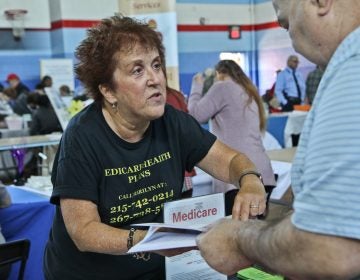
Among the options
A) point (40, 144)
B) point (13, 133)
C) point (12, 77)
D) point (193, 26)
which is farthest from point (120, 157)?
point (193, 26)

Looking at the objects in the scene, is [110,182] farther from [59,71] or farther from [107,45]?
[59,71]

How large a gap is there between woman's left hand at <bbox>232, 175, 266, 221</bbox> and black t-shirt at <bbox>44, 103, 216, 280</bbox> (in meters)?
0.21

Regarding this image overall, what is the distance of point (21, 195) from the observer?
298 cm

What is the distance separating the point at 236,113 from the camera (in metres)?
3.13

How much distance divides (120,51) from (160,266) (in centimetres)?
60

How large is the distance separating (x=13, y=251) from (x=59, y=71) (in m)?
8.42

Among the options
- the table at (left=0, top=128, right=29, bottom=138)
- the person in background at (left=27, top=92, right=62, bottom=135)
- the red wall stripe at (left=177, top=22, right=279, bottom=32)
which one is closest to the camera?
the person in background at (left=27, top=92, right=62, bottom=135)

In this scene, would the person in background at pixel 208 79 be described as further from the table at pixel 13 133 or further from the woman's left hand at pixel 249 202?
the table at pixel 13 133

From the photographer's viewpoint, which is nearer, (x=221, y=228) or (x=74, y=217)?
(x=221, y=228)

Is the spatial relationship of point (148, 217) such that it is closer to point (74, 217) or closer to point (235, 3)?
point (74, 217)

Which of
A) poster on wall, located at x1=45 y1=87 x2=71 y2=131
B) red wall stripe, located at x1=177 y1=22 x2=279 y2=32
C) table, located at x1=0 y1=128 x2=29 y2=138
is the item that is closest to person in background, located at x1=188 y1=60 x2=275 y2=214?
poster on wall, located at x1=45 y1=87 x2=71 y2=131

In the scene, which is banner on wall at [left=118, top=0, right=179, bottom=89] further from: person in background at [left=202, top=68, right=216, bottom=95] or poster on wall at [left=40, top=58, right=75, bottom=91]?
poster on wall at [left=40, top=58, right=75, bottom=91]

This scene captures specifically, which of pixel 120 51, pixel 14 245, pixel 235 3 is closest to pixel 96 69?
pixel 120 51

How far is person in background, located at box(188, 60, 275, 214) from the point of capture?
3.12m
